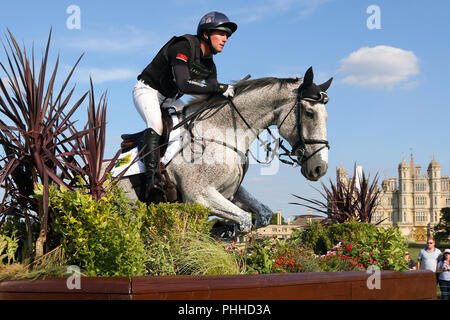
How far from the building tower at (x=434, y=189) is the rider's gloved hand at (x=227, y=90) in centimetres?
14207

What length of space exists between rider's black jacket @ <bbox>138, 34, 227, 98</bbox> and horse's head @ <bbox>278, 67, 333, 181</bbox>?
870mm

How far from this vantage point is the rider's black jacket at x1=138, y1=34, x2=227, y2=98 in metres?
5.53

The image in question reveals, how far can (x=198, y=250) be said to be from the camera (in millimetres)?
4316

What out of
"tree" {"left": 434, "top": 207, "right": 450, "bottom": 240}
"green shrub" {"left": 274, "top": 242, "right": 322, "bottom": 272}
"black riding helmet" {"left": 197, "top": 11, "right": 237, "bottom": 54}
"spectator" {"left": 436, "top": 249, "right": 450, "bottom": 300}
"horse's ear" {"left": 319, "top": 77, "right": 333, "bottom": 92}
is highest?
"black riding helmet" {"left": 197, "top": 11, "right": 237, "bottom": 54}

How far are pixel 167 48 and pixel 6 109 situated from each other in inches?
76.7

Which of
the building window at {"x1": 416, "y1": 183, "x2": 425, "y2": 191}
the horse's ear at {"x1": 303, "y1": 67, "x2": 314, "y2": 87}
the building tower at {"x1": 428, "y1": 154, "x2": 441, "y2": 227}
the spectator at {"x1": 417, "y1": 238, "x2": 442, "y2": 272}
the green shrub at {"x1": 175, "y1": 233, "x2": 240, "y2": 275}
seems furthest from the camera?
the building window at {"x1": 416, "y1": 183, "x2": 425, "y2": 191}

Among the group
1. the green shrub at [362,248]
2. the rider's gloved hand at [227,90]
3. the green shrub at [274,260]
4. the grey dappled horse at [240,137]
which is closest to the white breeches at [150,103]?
the grey dappled horse at [240,137]

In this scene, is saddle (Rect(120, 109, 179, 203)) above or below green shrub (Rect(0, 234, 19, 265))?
above

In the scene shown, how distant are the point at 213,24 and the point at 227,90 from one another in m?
0.74

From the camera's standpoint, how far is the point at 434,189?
13838 centimetres

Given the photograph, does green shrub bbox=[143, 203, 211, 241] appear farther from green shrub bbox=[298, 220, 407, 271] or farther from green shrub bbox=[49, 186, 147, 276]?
green shrub bbox=[298, 220, 407, 271]

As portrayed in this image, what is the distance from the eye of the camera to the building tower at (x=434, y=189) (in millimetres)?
137125

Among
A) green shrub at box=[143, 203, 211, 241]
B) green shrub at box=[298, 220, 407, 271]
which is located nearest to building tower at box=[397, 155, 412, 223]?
green shrub at box=[298, 220, 407, 271]

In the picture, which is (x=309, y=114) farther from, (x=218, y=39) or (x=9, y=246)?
(x=9, y=246)
